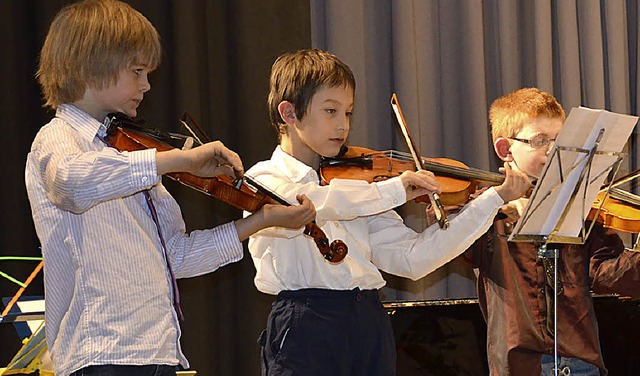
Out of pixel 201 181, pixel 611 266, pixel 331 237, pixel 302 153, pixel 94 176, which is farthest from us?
pixel 611 266

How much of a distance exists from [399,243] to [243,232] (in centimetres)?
62

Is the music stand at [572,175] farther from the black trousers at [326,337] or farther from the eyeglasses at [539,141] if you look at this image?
the eyeglasses at [539,141]

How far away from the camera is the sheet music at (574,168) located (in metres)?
2.04

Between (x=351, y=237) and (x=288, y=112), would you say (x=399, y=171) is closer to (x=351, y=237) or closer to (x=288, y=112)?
(x=351, y=237)

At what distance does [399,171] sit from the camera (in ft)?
7.87

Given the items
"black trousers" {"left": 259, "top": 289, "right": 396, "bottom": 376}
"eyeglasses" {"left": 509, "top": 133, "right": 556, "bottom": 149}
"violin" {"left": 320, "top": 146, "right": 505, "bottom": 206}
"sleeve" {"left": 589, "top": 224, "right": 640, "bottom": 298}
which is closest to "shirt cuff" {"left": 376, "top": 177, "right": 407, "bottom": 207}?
"violin" {"left": 320, "top": 146, "right": 505, "bottom": 206}

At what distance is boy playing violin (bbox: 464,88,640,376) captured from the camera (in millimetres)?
2549

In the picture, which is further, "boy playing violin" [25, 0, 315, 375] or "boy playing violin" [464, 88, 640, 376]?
"boy playing violin" [464, 88, 640, 376]

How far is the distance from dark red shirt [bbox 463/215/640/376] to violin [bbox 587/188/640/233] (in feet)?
0.45

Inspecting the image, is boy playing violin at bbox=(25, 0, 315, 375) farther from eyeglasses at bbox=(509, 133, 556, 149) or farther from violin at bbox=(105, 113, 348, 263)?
eyeglasses at bbox=(509, 133, 556, 149)

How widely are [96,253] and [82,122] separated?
0.29m

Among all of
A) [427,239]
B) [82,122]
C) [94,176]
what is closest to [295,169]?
[427,239]

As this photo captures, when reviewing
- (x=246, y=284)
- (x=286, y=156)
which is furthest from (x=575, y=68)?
(x=286, y=156)

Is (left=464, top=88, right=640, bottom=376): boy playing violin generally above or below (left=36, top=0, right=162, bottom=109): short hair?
below
